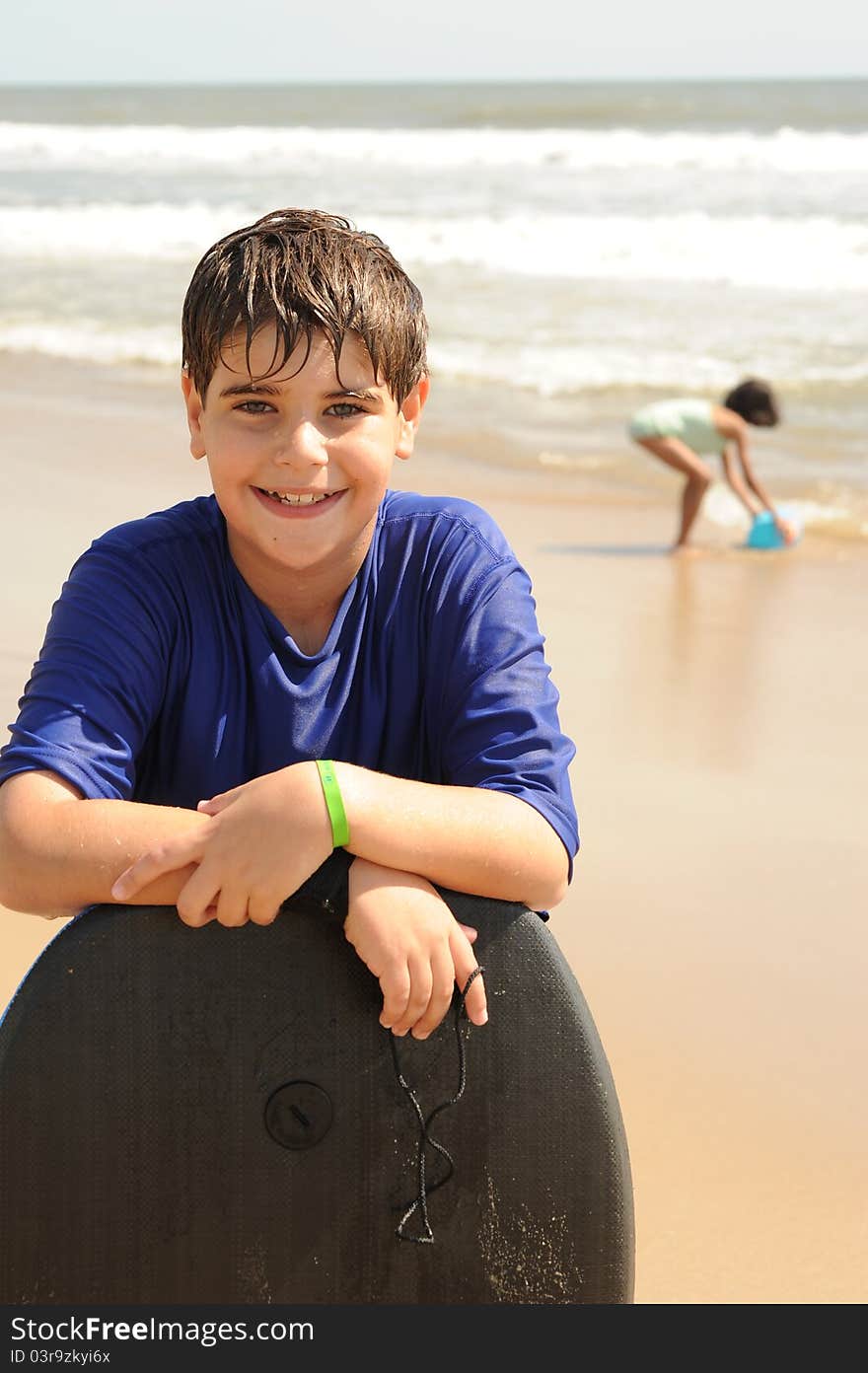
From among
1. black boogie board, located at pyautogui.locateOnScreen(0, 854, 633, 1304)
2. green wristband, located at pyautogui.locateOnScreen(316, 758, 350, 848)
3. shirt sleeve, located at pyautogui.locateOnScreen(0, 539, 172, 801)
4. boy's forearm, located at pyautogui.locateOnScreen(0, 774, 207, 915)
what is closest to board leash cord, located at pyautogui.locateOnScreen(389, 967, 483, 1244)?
black boogie board, located at pyautogui.locateOnScreen(0, 854, 633, 1304)

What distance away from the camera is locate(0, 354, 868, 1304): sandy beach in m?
2.70

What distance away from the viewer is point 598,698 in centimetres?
502

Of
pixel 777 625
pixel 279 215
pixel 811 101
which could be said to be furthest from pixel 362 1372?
pixel 811 101

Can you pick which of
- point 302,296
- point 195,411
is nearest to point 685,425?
point 195,411

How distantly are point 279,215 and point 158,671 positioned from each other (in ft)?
2.11

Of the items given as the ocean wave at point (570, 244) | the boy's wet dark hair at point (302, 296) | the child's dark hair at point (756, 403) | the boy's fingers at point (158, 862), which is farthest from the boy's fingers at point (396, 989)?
the ocean wave at point (570, 244)

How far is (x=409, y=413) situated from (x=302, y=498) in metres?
0.27

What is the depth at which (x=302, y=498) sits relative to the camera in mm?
2172

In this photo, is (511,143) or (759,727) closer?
(759,727)

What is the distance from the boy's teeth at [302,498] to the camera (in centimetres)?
217

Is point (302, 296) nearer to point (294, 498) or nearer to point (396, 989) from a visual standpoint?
point (294, 498)

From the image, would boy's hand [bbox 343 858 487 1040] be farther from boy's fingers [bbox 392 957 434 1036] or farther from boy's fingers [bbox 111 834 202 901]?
boy's fingers [bbox 111 834 202 901]

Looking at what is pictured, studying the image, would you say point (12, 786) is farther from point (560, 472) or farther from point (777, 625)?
point (560, 472)

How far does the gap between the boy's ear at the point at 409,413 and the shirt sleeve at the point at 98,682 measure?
16.2 inches
